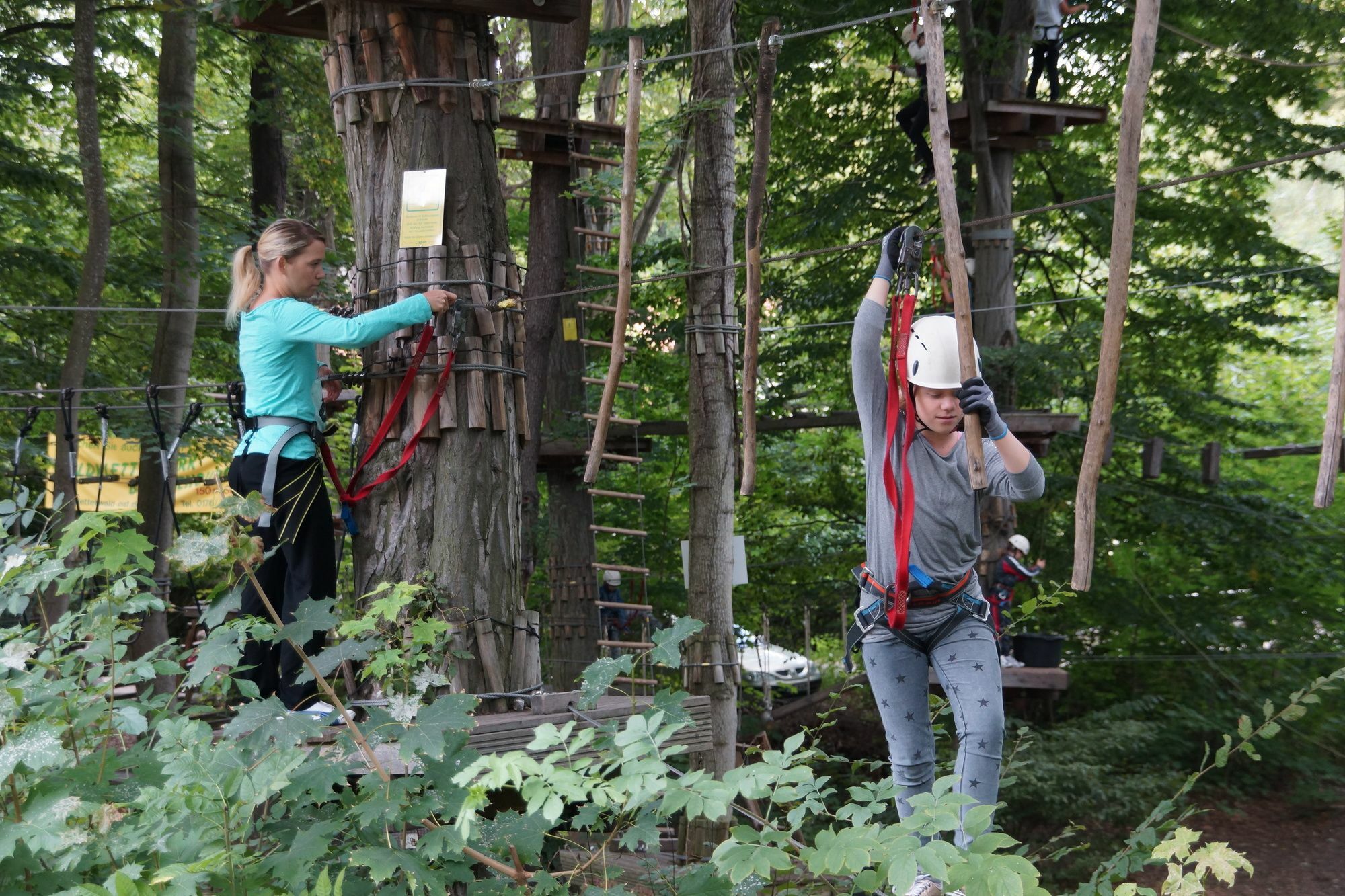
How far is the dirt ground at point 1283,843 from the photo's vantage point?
28.8 feet

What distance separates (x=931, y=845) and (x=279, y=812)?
1.23m

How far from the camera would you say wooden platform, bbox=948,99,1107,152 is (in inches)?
349

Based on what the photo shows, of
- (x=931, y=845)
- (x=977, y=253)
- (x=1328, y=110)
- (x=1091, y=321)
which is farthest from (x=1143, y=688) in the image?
(x=931, y=845)

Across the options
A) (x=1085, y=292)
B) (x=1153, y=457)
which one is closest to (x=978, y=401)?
(x=1153, y=457)

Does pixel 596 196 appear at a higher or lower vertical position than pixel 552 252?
higher

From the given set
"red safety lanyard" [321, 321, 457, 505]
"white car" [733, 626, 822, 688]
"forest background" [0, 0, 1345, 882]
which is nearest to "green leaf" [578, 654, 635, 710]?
"red safety lanyard" [321, 321, 457, 505]

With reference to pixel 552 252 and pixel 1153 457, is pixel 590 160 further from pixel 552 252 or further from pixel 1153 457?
pixel 1153 457

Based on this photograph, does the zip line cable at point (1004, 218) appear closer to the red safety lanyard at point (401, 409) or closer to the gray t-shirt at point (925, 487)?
the red safety lanyard at point (401, 409)

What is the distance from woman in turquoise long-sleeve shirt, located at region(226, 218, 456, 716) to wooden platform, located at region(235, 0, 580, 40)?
3.21ft

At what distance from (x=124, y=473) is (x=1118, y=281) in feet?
50.4

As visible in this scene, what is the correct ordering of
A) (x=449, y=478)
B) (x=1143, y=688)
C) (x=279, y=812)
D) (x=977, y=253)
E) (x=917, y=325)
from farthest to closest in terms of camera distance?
1. (x=1143, y=688)
2. (x=977, y=253)
3. (x=449, y=478)
4. (x=917, y=325)
5. (x=279, y=812)

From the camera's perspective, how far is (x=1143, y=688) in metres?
11.1

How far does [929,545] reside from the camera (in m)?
3.05

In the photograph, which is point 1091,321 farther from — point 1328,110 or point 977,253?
point 1328,110
